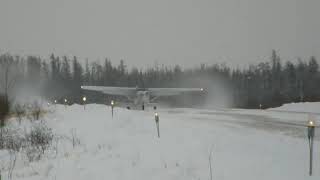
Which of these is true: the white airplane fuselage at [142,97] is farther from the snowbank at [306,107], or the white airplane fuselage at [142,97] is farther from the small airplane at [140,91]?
the snowbank at [306,107]

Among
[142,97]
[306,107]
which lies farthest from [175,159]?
[142,97]

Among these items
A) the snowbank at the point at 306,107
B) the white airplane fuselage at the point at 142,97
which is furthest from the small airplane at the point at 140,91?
the snowbank at the point at 306,107

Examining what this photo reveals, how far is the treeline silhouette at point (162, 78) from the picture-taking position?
8106 centimetres

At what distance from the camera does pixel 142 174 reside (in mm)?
7434

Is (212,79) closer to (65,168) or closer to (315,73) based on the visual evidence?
(315,73)

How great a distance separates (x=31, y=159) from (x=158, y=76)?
→ 369 ft

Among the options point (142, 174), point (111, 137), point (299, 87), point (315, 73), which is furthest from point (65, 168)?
point (315, 73)

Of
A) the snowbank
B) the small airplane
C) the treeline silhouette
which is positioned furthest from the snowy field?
the treeline silhouette

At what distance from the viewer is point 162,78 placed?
117m

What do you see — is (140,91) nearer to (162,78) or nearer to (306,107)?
(306,107)

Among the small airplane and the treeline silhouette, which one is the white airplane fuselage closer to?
the small airplane

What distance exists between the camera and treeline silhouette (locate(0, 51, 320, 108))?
266ft

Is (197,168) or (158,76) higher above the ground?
(158,76)

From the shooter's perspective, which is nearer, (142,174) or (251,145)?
(142,174)
